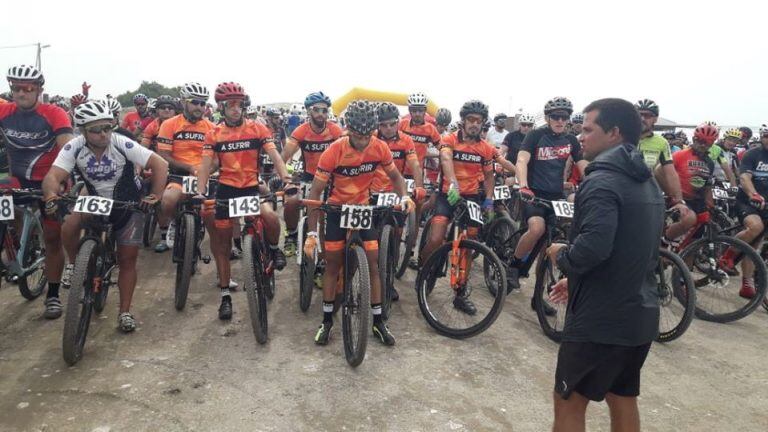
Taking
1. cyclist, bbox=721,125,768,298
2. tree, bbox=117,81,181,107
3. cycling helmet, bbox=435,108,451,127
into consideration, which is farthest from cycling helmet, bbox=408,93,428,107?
tree, bbox=117,81,181,107

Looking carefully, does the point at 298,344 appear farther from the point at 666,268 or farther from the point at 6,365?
the point at 666,268

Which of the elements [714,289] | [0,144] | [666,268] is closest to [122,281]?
[0,144]

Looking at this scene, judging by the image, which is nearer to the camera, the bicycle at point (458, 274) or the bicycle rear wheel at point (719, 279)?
the bicycle at point (458, 274)

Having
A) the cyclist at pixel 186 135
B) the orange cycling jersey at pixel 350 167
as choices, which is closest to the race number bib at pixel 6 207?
the cyclist at pixel 186 135

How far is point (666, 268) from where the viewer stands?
5668mm

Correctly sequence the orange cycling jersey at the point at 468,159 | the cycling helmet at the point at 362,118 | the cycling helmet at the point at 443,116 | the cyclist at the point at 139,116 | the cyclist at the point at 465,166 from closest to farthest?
the cycling helmet at the point at 362,118
the cyclist at the point at 465,166
the orange cycling jersey at the point at 468,159
the cyclist at the point at 139,116
the cycling helmet at the point at 443,116

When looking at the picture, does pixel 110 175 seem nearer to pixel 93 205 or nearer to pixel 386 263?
pixel 93 205

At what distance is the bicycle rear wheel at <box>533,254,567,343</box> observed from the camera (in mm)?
5324

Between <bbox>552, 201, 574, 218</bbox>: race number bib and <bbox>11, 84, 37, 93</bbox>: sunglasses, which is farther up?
<bbox>11, 84, 37, 93</bbox>: sunglasses

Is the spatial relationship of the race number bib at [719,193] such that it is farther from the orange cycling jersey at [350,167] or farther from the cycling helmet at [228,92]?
the cycling helmet at [228,92]

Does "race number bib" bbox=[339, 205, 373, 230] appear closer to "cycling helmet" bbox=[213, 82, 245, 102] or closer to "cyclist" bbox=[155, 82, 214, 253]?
"cycling helmet" bbox=[213, 82, 245, 102]

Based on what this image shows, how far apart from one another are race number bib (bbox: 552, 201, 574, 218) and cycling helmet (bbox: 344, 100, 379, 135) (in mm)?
2176

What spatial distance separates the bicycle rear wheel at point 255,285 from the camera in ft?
15.3

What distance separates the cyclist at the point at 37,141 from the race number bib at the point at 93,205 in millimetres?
1159
